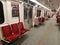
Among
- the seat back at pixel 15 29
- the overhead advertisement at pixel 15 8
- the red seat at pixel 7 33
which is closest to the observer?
the red seat at pixel 7 33

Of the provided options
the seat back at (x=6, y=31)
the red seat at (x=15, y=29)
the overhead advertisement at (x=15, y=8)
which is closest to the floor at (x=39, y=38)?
the red seat at (x=15, y=29)

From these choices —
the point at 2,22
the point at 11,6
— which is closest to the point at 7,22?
the point at 2,22

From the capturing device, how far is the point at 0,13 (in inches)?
151

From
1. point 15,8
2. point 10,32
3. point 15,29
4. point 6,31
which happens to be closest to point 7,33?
point 6,31

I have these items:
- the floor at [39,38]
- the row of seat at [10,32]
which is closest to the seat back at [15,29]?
the row of seat at [10,32]

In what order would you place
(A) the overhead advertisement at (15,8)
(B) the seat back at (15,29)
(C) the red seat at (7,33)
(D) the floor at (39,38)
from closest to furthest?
A: 1. (C) the red seat at (7,33)
2. (D) the floor at (39,38)
3. (B) the seat back at (15,29)
4. (A) the overhead advertisement at (15,8)

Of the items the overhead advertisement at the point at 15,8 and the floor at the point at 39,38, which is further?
the overhead advertisement at the point at 15,8

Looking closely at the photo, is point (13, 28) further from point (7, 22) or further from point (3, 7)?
point (3, 7)

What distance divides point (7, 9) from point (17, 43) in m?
1.46

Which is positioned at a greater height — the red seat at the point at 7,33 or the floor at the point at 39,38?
the red seat at the point at 7,33

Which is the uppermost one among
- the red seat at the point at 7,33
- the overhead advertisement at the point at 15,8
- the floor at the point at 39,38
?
the overhead advertisement at the point at 15,8

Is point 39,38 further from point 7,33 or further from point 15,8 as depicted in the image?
point 15,8

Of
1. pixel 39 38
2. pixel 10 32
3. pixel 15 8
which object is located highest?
pixel 15 8

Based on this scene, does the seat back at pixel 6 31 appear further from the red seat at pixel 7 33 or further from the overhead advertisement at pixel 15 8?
the overhead advertisement at pixel 15 8
